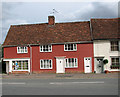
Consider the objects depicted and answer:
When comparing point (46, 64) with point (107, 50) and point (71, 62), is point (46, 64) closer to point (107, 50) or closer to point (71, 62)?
point (71, 62)

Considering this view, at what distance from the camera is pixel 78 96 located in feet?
31.4

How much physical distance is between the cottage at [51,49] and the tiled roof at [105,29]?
102 cm

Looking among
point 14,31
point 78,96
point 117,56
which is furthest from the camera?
point 14,31

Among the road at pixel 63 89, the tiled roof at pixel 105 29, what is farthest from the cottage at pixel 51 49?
the road at pixel 63 89

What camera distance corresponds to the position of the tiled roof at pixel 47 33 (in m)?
28.0

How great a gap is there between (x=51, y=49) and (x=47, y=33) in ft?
10.7

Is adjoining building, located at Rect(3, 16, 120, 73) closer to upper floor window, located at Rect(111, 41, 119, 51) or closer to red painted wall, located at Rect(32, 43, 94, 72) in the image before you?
red painted wall, located at Rect(32, 43, 94, 72)

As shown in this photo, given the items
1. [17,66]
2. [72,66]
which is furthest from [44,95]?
[17,66]

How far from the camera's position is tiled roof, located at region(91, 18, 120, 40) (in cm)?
2642

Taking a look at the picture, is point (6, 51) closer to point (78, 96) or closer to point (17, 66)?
point (17, 66)

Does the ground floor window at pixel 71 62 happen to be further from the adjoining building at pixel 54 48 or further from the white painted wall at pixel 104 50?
the white painted wall at pixel 104 50

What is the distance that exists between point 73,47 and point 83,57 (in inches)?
86.6

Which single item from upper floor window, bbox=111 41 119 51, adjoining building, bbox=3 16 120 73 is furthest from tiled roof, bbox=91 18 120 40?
upper floor window, bbox=111 41 119 51

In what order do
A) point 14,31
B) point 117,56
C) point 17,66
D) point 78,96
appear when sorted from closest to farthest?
1. point 78,96
2. point 117,56
3. point 17,66
4. point 14,31
